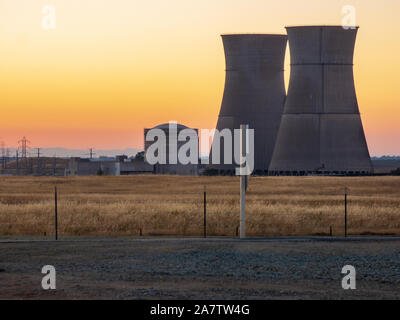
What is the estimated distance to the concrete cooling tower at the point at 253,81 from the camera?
2803 inches

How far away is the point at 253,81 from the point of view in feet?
238

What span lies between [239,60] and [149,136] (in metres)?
27.0

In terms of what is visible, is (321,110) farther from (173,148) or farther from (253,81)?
(173,148)

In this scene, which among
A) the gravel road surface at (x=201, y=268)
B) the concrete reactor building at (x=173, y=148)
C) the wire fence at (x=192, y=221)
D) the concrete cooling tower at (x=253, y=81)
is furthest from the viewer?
the concrete reactor building at (x=173, y=148)

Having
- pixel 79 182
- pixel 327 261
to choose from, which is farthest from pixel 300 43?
pixel 327 261

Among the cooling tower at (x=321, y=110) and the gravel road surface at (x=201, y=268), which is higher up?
the cooling tower at (x=321, y=110)

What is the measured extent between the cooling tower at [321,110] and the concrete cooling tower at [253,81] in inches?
214

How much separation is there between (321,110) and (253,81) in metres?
8.80

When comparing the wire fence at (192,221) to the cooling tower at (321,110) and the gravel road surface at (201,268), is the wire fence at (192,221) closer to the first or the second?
the gravel road surface at (201,268)

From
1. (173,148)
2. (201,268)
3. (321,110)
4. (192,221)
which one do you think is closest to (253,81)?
(321,110)

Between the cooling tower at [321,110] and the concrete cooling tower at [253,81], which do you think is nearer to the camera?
the cooling tower at [321,110]

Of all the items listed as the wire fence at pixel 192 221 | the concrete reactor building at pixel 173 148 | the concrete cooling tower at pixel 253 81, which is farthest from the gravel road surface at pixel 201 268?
the concrete reactor building at pixel 173 148
